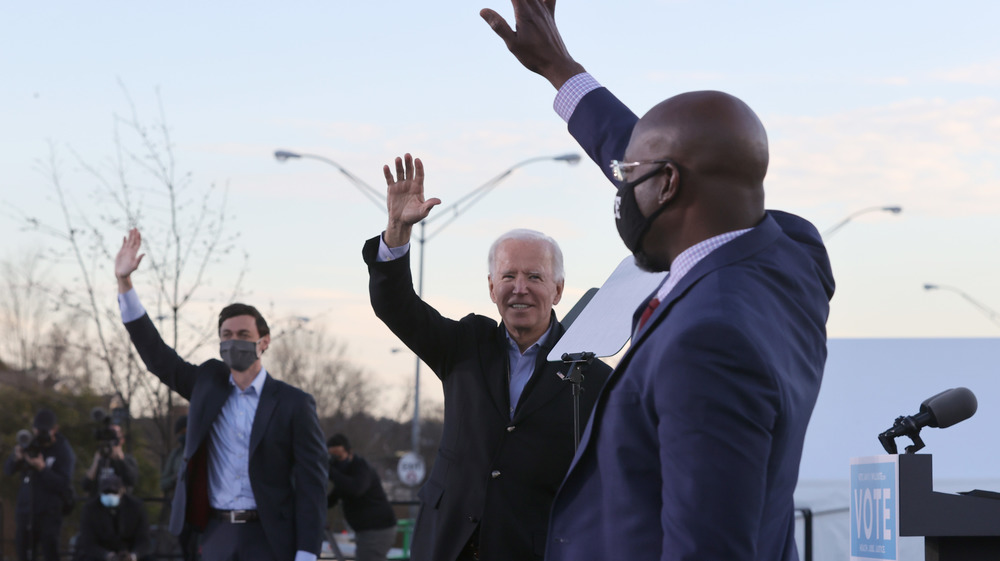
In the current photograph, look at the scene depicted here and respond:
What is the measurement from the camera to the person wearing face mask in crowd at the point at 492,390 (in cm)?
419

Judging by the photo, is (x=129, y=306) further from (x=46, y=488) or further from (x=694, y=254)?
(x=46, y=488)

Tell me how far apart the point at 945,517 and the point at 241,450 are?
4080mm

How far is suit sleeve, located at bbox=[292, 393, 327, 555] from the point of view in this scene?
661 cm

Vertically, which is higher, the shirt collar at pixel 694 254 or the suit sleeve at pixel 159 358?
the suit sleeve at pixel 159 358

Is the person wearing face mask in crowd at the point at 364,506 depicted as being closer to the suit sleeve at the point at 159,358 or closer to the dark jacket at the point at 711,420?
the suit sleeve at the point at 159,358

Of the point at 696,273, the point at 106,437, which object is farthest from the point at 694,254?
the point at 106,437

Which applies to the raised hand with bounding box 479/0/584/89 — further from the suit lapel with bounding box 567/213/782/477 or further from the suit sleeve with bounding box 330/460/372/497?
the suit sleeve with bounding box 330/460/372/497

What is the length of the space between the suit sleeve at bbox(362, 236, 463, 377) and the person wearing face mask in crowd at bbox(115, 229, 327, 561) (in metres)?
2.30

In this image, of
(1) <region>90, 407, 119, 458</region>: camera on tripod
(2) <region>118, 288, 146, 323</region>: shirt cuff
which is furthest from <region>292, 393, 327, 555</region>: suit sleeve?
(1) <region>90, 407, 119, 458</region>: camera on tripod

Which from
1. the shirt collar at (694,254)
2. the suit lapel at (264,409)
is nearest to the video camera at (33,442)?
the suit lapel at (264,409)

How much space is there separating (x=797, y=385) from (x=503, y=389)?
233cm

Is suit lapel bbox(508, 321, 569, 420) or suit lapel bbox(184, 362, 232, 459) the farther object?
suit lapel bbox(184, 362, 232, 459)

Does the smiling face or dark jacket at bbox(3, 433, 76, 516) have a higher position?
the smiling face

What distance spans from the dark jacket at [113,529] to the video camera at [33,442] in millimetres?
1700
